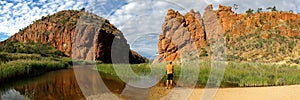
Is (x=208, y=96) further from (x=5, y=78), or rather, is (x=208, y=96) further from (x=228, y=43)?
(x=228, y=43)

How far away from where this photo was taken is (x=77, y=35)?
10669 centimetres

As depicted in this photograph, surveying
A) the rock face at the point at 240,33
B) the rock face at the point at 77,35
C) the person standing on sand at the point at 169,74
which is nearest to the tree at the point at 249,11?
the rock face at the point at 240,33

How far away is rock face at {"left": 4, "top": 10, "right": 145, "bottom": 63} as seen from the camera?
9612 cm

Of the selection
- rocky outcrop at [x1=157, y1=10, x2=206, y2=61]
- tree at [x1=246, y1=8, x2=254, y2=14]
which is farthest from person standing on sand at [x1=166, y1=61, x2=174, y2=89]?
tree at [x1=246, y1=8, x2=254, y2=14]

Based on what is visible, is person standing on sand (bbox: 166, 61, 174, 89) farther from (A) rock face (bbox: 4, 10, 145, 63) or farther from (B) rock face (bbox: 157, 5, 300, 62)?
(A) rock face (bbox: 4, 10, 145, 63)

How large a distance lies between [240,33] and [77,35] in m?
59.2

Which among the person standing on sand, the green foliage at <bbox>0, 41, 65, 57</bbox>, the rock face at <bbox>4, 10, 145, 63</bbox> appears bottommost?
the person standing on sand

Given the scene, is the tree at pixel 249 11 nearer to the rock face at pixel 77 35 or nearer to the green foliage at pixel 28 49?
the rock face at pixel 77 35

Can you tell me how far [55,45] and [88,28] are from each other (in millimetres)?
19210

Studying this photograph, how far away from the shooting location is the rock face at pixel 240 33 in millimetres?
54750

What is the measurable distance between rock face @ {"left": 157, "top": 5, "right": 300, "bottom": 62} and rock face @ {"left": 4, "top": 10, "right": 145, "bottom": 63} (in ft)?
56.9

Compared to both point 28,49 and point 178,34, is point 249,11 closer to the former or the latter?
point 178,34

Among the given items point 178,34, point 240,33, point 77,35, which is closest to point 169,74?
point 178,34

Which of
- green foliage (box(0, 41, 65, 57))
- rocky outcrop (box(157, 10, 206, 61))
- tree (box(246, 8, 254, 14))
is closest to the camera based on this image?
green foliage (box(0, 41, 65, 57))
